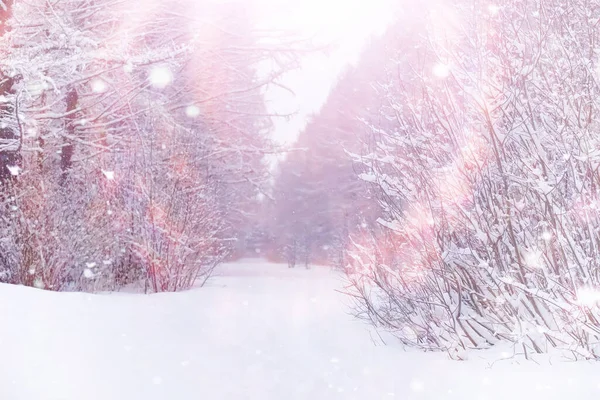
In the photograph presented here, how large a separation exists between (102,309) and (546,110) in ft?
12.7

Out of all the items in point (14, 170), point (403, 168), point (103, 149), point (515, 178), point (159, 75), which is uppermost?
point (159, 75)

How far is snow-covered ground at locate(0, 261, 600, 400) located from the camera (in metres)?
2.78

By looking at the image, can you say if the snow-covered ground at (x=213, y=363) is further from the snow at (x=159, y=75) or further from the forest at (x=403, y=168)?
the snow at (x=159, y=75)

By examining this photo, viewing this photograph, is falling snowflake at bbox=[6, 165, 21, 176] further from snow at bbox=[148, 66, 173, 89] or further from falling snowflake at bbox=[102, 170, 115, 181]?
snow at bbox=[148, 66, 173, 89]

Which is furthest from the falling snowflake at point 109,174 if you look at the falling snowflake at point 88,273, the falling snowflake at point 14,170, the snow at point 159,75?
the snow at point 159,75

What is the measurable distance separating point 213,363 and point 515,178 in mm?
2391

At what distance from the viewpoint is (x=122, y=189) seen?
8.44 meters

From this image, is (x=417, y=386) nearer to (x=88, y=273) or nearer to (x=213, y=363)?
(x=213, y=363)

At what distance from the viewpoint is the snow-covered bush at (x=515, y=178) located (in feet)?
9.89

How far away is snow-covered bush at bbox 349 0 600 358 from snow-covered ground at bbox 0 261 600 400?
0.36m

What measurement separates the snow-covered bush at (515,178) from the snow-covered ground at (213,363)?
1.18 ft

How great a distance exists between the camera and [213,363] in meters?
3.83

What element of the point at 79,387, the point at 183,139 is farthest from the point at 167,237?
the point at 79,387

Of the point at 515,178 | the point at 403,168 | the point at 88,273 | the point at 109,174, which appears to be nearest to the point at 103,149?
the point at 109,174
